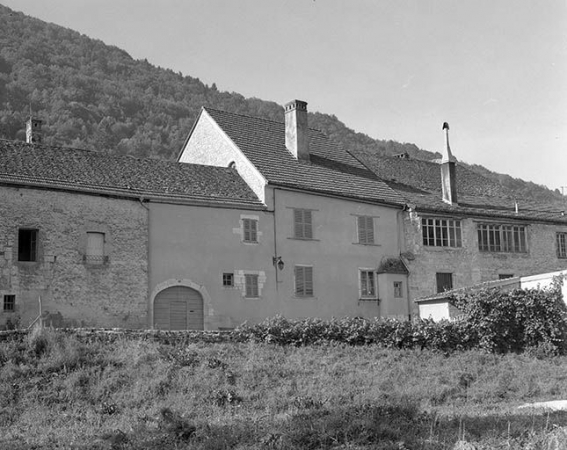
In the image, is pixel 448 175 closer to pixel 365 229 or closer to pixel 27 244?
pixel 365 229

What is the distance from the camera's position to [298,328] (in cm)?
2389

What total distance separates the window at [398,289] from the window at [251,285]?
22.4 ft

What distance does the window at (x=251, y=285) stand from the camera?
3130 centimetres

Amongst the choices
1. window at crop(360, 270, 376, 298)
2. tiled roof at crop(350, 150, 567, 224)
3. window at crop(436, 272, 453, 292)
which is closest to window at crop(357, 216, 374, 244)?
window at crop(360, 270, 376, 298)

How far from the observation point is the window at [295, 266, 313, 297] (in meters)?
32.5

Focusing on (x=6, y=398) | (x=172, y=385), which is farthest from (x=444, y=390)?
(x=6, y=398)

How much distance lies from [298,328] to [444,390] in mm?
5080

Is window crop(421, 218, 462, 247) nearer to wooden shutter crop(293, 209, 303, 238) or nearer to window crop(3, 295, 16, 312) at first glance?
wooden shutter crop(293, 209, 303, 238)

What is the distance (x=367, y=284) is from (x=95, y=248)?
12.2m

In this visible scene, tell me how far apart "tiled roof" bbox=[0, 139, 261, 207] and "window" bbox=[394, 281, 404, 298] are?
744 cm

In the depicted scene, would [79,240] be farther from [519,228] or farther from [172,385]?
[519,228]

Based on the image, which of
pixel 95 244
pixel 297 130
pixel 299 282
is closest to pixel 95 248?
pixel 95 244

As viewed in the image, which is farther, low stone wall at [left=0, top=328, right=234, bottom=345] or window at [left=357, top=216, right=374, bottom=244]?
window at [left=357, top=216, right=374, bottom=244]

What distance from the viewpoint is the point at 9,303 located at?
26.5 meters
